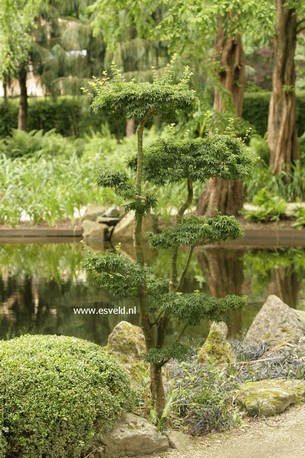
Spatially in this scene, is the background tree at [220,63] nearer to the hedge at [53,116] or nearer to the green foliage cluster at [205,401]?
the green foliage cluster at [205,401]

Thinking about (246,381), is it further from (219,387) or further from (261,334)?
(261,334)

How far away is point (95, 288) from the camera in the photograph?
10883 mm

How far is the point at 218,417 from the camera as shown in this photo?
16.7ft

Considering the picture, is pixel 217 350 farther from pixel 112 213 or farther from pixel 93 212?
pixel 93 212

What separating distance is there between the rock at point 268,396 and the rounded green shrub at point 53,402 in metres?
→ 1.09

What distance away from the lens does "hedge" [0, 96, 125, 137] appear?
2761 centimetres

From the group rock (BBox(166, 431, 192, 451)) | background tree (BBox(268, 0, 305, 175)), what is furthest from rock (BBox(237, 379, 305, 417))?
background tree (BBox(268, 0, 305, 175))

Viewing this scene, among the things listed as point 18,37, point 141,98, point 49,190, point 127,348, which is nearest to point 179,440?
point 127,348

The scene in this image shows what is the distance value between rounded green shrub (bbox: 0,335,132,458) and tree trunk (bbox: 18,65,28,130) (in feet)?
76.2

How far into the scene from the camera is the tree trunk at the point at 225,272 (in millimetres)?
9001

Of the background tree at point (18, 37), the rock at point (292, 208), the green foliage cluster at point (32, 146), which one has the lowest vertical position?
the rock at point (292, 208)

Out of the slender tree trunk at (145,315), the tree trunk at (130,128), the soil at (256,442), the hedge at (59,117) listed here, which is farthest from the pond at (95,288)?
the hedge at (59,117)

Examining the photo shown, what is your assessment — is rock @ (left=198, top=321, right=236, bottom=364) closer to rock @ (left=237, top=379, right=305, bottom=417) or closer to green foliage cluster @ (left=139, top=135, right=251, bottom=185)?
rock @ (left=237, top=379, right=305, bottom=417)

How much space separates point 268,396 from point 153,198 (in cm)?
153
